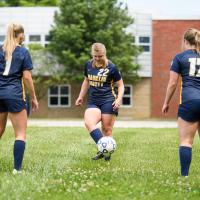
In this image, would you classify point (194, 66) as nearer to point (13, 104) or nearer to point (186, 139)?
point (186, 139)

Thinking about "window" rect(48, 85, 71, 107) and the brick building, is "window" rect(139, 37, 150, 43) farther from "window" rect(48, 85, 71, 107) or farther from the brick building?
"window" rect(48, 85, 71, 107)

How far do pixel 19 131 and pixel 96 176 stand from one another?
56.5 inches

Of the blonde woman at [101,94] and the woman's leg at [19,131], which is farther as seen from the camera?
the blonde woman at [101,94]

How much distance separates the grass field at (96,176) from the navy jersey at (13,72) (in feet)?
3.70

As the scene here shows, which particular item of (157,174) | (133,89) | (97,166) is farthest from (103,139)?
(133,89)

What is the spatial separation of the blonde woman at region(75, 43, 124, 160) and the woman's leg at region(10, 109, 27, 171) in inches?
83.7

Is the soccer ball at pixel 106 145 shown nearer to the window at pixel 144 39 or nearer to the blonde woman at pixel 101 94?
the blonde woman at pixel 101 94

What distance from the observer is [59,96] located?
149 feet

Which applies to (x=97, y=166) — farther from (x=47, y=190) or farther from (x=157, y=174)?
(x=47, y=190)

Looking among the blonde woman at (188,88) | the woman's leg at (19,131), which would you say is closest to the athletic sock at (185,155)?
the blonde woman at (188,88)

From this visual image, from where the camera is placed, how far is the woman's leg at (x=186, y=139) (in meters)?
8.18

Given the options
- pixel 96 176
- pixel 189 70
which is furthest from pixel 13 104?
pixel 189 70

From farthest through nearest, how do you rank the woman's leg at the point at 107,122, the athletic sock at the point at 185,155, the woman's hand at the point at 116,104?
the woman's leg at the point at 107,122, the woman's hand at the point at 116,104, the athletic sock at the point at 185,155

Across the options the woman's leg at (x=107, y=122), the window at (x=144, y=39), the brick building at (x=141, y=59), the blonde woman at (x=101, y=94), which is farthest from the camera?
the window at (x=144, y=39)
